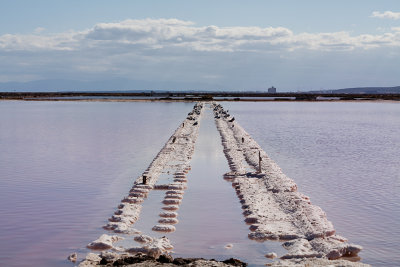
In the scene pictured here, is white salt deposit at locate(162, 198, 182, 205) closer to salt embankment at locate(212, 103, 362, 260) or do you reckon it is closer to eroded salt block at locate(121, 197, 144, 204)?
eroded salt block at locate(121, 197, 144, 204)

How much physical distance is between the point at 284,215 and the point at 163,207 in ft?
9.33

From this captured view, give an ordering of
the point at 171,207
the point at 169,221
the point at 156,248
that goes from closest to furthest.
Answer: the point at 156,248 → the point at 169,221 → the point at 171,207

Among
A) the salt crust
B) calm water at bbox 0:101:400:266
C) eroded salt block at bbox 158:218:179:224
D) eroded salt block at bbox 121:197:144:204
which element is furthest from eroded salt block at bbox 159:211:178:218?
eroded salt block at bbox 121:197:144:204

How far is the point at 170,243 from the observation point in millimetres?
A: 9570

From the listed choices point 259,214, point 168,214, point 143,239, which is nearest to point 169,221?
point 168,214

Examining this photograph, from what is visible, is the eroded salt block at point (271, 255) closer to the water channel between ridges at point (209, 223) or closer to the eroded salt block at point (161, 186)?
the water channel between ridges at point (209, 223)

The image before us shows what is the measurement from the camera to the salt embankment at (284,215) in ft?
29.8

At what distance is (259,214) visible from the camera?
11.6 metres

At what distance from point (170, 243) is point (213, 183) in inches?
247

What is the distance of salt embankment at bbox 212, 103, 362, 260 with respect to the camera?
9.08m

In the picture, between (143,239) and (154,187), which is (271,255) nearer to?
(143,239)

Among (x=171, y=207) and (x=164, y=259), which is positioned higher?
(x=164, y=259)

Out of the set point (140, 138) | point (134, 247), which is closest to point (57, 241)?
point (134, 247)

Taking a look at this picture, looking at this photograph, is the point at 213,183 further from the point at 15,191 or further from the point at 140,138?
the point at 140,138
